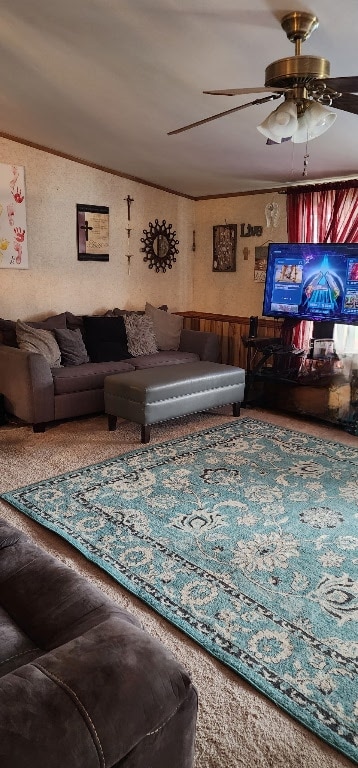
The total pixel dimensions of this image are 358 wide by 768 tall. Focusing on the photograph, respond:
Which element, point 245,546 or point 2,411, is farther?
point 2,411

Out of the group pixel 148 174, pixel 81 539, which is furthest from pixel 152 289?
pixel 81 539

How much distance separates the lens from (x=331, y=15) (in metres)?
2.32

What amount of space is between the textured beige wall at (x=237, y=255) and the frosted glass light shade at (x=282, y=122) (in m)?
3.17

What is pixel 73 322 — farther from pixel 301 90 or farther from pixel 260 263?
pixel 301 90

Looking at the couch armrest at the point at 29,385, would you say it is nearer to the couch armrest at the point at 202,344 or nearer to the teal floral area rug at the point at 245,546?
the teal floral area rug at the point at 245,546

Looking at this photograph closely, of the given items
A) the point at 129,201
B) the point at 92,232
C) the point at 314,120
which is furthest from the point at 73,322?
the point at 314,120

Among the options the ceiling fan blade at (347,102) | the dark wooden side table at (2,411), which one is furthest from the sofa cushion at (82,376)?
the ceiling fan blade at (347,102)

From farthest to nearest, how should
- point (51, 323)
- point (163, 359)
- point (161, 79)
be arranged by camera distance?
1. point (163, 359)
2. point (51, 323)
3. point (161, 79)

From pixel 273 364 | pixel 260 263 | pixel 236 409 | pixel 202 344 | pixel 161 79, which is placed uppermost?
pixel 161 79

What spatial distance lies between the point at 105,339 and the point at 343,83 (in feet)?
11.3

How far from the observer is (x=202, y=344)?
5.72 m

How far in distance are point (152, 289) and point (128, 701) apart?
5.63 m

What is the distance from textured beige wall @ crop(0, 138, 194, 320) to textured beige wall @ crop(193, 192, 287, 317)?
8.6 inches

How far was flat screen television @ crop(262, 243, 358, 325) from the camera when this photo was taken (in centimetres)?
467
